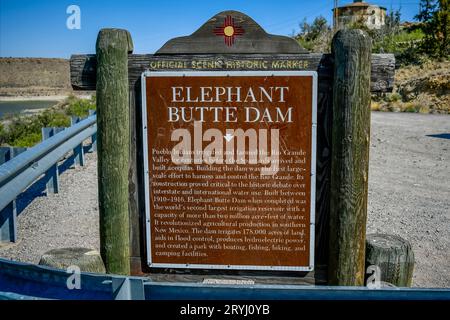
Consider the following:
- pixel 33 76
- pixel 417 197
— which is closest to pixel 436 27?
pixel 417 197

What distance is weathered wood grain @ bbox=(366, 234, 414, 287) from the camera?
10.6ft

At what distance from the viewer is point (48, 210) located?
6184mm

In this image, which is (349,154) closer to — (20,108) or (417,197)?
(417,197)

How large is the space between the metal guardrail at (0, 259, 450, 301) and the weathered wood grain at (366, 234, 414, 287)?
1319 millimetres

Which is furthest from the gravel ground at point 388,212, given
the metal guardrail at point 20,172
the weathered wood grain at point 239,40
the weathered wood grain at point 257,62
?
the weathered wood grain at point 239,40

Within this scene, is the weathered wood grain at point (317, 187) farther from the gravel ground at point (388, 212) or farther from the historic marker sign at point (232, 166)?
the gravel ground at point (388, 212)

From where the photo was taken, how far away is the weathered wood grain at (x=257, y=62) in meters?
2.96

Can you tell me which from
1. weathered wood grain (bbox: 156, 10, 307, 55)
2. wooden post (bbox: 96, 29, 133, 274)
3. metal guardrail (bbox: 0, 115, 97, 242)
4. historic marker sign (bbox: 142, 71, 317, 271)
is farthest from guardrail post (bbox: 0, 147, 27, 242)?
A: weathered wood grain (bbox: 156, 10, 307, 55)

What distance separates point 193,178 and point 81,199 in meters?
4.10

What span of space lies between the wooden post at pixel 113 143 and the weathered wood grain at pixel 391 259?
158 cm

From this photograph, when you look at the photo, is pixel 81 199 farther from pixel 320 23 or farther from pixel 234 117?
pixel 320 23

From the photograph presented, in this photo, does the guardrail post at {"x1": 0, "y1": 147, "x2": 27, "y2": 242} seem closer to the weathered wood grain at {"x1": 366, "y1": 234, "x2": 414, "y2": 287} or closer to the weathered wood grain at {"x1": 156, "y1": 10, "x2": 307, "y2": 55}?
the weathered wood grain at {"x1": 156, "y1": 10, "x2": 307, "y2": 55}

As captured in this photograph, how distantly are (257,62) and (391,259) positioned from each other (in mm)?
1533
